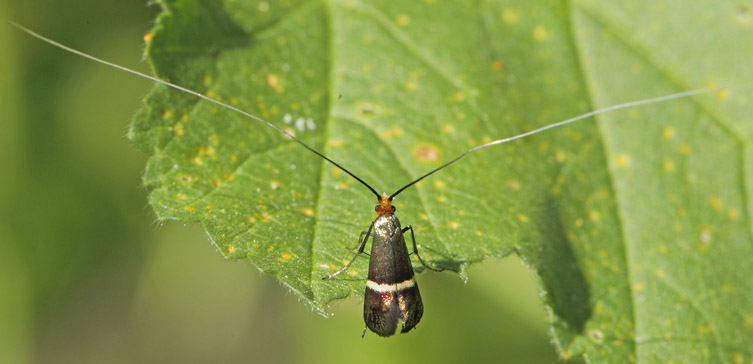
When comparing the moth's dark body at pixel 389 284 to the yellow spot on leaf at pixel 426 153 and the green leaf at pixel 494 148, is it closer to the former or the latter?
the green leaf at pixel 494 148

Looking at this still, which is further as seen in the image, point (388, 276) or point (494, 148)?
point (494, 148)

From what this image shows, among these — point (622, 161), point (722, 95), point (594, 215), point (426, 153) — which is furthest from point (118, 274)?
point (722, 95)

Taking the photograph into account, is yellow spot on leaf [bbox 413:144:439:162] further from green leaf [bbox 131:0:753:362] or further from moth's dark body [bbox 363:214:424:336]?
moth's dark body [bbox 363:214:424:336]

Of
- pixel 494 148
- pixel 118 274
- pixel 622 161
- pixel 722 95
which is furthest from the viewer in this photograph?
pixel 118 274

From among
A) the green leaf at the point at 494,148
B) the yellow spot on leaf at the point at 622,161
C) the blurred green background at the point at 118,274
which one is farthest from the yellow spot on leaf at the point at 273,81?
the yellow spot on leaf at the point at 622,161

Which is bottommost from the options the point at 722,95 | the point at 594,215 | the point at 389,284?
the point at 389,284

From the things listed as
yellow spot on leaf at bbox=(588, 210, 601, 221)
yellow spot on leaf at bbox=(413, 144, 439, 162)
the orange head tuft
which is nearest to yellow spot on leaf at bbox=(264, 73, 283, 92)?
yellow spot on leaf at bbox=(413, 144, 439, 162)

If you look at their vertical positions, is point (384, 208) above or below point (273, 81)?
below

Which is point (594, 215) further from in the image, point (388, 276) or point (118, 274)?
point (118, 274)
